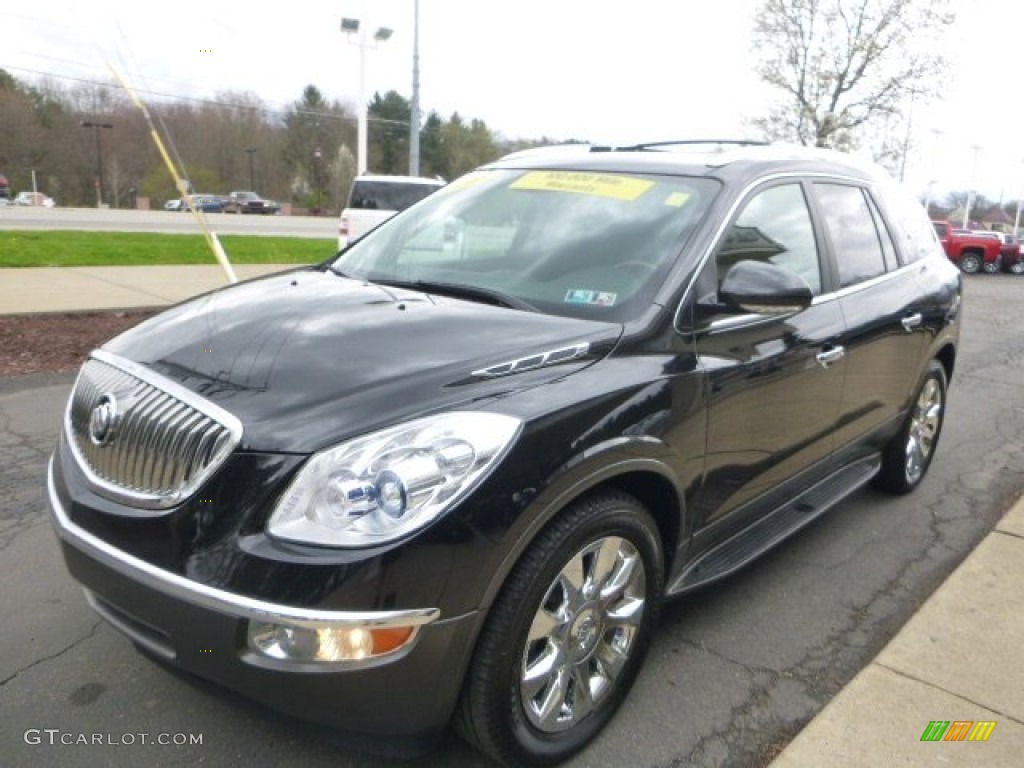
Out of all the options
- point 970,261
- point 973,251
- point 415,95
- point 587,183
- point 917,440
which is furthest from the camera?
point 970,261

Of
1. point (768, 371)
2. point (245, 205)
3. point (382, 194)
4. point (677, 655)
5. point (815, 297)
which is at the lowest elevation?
point (677, 655)

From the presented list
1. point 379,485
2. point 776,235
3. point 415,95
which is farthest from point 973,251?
point 379,485

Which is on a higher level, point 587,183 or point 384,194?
point 384,194

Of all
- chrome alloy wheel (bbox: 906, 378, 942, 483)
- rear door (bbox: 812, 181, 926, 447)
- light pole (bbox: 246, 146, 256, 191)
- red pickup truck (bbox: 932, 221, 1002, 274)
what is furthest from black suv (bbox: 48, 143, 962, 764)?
light pole (bbox: 246, 146, 256, 191)

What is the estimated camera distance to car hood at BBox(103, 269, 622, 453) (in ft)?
6.64

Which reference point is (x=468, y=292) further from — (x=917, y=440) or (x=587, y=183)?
(x=917, y=440)

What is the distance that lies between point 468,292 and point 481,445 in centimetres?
97

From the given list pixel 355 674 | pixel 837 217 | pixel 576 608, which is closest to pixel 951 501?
pixel 837 217

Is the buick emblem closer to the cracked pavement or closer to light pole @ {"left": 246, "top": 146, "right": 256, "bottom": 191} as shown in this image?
the cracked pavement

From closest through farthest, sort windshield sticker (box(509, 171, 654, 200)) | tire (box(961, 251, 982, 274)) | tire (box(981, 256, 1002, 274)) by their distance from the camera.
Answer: windshield sticker (box(509, 171, 654, 200)), tire (box(961, 251, 982, 274)), tire (box(981, 256, 1002, 274))

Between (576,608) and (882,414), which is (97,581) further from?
(882,414)

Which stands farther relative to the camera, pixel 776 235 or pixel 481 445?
pixel 776 235

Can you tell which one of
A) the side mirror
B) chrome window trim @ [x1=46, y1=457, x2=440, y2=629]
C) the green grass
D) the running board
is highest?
the side mirror

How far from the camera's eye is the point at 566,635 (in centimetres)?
231
